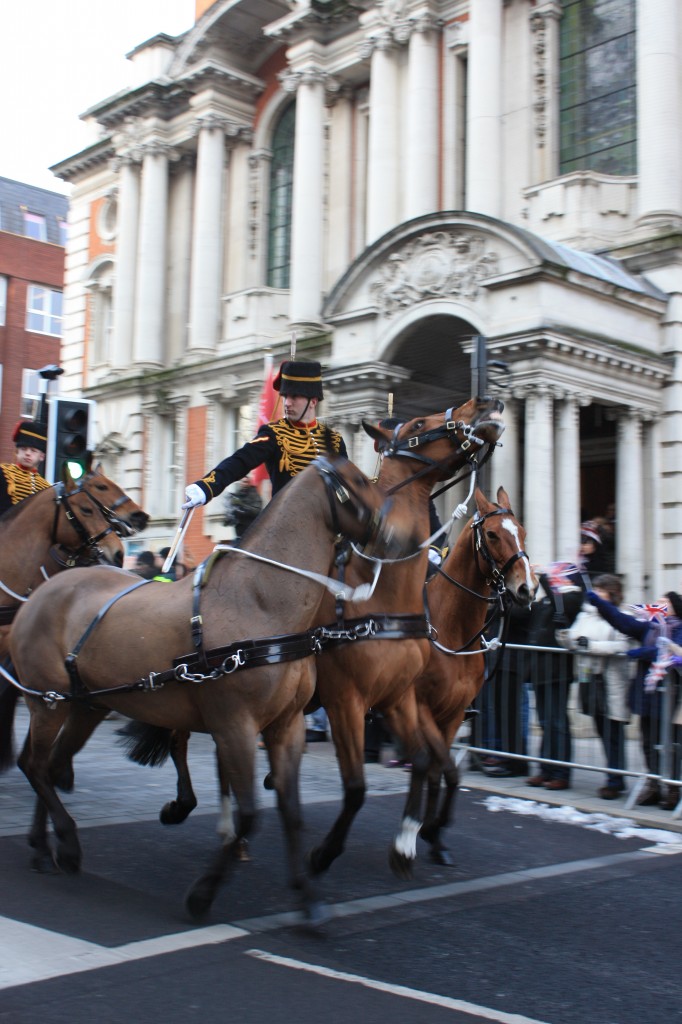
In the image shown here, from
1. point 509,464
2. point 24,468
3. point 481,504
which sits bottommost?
point 481,504

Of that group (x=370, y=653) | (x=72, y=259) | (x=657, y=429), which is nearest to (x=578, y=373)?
(x=657, y=429)

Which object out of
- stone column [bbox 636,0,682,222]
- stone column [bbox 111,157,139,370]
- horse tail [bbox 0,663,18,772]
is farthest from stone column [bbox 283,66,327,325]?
horse tail [bbox 0,663,18,772]

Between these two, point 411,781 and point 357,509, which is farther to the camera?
point 411,781

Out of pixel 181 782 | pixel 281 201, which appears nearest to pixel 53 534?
pixel 181 782

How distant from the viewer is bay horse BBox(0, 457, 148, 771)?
773 cm

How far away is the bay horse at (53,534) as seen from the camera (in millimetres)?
7734

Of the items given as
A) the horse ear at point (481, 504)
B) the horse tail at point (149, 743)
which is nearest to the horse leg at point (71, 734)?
the horse tail at point (149, 743)

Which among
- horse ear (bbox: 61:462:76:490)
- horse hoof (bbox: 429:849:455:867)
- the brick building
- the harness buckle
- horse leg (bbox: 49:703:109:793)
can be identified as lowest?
horse hoof (bbox: 429:849:455:867)

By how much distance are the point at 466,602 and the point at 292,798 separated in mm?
2790

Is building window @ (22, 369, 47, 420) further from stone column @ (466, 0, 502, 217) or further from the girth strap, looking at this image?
the girth strap

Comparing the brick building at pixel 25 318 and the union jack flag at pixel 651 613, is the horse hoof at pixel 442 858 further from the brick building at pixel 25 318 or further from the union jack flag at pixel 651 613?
the brick building at pixel 25 318

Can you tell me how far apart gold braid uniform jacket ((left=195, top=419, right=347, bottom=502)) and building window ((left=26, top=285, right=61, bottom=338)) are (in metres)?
44.9

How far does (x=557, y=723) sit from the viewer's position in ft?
31.3

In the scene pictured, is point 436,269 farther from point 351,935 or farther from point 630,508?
point 351,935
